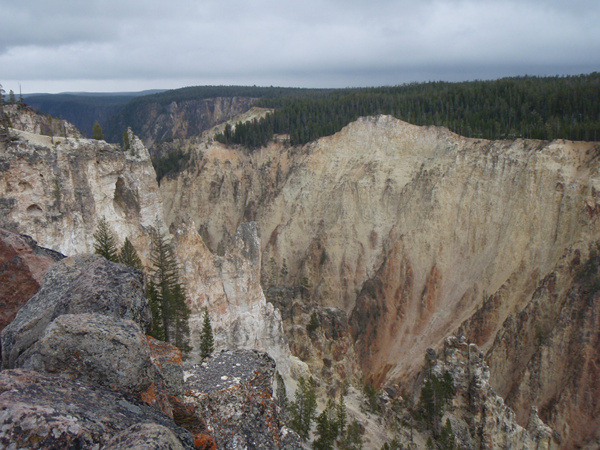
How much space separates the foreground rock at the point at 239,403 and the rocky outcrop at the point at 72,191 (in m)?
15.3

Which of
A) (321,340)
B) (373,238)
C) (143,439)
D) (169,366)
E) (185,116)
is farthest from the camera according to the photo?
(185,116)

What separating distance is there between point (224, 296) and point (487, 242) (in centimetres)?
2906

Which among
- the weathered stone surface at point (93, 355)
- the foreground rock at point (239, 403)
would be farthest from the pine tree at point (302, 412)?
the weathered stone surface at point (93, 355)

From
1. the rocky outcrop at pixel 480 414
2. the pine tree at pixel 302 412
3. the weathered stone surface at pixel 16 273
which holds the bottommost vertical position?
the rocky outcrop at pixel 480 414

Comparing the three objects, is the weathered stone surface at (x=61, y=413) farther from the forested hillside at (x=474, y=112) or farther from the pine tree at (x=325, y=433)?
the forested hillside at (x=474, y=112)

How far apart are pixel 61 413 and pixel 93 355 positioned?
1.32 m

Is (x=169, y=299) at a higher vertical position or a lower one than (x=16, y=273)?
lower

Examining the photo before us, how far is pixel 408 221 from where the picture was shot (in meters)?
47.8

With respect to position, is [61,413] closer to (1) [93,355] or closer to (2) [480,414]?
(1) [93,355]

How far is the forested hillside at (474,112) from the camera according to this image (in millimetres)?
46531

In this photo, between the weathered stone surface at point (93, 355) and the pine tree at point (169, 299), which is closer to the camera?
the weathered stone surface at point (93, 355)

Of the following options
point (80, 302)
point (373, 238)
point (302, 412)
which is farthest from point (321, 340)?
point (80, 302)

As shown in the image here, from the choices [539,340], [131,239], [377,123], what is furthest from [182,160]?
[539,340]

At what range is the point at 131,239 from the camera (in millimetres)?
25578
